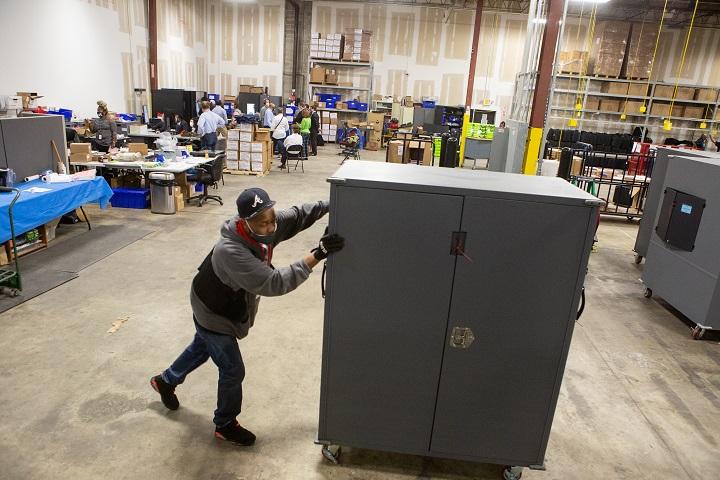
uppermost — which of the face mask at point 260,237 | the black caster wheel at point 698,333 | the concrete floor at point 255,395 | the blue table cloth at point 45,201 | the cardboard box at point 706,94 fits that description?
the cardboard box at point 706,94

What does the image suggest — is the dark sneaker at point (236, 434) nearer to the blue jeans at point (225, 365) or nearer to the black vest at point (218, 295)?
the blue jeans at point (225, 365)

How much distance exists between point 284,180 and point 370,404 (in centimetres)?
918

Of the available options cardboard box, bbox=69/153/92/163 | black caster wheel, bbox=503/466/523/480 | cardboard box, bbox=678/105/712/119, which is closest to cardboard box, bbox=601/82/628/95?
cardboard box, bbox=678/105/712/119

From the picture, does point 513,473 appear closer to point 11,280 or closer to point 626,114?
point 11,280

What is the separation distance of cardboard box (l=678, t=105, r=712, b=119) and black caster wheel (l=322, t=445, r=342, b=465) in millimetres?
19022

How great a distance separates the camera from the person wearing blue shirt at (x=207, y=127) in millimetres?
10922

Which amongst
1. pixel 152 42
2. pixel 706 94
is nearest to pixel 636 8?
pixel 706 94

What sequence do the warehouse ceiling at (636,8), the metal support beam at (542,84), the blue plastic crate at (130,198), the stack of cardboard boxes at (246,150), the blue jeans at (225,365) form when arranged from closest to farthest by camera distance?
1. the blue jeans at (225,365)
2. the metal support beam at (542,84)
3. the blue plastic crate at (130,198)
4. the stack of cardboard boxes at (246,150)
5. the warehouse ceiling at (636,8)

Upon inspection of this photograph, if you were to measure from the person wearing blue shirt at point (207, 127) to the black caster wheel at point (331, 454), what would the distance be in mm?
9396

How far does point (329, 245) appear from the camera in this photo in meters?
2.54

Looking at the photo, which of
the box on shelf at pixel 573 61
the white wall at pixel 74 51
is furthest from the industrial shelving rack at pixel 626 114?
the white wall at pixel 74 51

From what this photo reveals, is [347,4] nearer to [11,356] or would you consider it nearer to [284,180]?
[284,180]

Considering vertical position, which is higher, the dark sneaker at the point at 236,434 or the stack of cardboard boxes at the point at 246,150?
the stack of cardboard boxes at the point at 246,150

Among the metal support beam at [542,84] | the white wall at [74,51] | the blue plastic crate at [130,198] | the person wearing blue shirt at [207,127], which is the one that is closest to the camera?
the metal support beam at [542,84]
